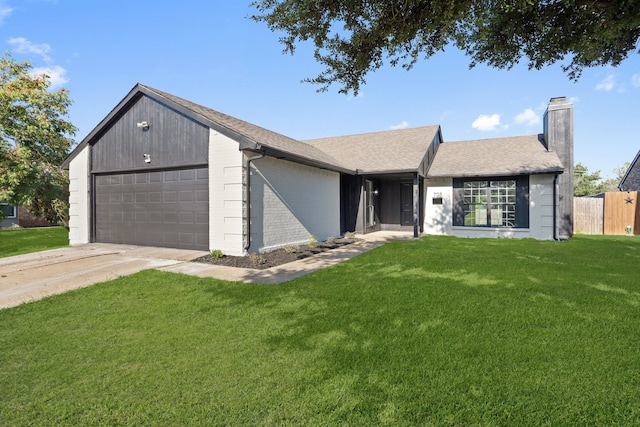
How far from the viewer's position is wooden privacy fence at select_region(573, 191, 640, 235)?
14.9 metres

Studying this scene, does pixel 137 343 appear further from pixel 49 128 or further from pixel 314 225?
pixel 49 128

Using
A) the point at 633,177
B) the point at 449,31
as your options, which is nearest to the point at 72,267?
the point at 449,31

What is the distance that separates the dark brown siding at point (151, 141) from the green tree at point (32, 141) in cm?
477

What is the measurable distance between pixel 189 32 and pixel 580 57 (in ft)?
33.1

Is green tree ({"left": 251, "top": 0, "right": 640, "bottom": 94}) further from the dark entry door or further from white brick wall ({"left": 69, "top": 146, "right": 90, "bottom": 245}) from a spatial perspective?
white brick wall ({"left": 69, "top": 146, "right": 90, "bottom": 245})

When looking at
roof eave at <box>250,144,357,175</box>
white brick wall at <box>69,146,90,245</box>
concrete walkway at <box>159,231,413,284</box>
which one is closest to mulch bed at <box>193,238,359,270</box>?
concrete walkway at <box>159,231,413,284</box>

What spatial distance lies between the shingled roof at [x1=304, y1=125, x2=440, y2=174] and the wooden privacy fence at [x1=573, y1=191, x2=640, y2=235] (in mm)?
8208

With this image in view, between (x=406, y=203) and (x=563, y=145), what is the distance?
7136 millimetres

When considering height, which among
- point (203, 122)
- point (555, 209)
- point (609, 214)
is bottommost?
point (609, 214)

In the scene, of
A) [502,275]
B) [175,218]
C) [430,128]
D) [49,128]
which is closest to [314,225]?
[175,218]

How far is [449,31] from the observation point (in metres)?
5.15

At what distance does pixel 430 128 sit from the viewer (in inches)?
648

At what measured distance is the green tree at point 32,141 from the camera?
12.9 metres

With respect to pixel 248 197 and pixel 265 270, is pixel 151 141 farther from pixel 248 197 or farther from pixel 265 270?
pixel 265 270
